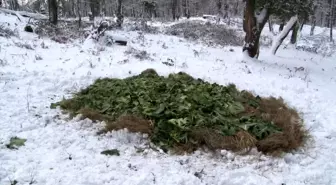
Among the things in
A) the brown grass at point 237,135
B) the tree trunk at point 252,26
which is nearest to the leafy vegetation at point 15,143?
the brown grass at point 237,135

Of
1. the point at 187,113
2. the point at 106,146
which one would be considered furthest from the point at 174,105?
the point at 106,146

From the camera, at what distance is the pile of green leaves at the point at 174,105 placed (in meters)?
5.79

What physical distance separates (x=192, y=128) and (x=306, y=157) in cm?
198

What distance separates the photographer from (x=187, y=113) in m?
6.20

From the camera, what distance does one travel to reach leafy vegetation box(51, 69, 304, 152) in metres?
5.54

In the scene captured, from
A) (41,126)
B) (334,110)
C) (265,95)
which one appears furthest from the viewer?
(265,95)

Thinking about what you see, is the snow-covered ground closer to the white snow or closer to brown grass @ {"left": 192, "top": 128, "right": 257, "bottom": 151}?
brown grass @ {"left": 192, "top": 128, "right": 257, "bottom": 151}

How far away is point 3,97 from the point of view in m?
6.90

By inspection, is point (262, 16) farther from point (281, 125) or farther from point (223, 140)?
point (223, 140)

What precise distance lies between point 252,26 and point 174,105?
9.13 metres

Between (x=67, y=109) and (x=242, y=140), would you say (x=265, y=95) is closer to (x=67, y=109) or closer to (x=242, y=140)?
(x=242, y=140)

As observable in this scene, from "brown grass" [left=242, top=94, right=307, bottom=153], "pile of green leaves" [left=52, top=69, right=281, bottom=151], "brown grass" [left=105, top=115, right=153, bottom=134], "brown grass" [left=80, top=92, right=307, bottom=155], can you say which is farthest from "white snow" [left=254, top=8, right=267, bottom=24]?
"brown grass" [left=105, top=115, right=153, bottom=134]

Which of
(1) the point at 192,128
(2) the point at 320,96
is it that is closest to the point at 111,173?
(1) the point at 192,128

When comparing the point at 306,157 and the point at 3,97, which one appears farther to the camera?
the point at 3,97
